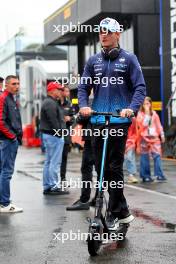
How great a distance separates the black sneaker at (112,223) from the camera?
5.99 meters

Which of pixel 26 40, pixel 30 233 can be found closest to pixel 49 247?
pixel 30 233

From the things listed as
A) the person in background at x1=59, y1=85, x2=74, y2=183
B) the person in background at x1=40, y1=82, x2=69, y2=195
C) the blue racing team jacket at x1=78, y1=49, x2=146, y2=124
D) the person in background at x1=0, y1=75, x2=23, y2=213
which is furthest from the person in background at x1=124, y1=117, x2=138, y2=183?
the blue racing team jacket at x1=78, y1=49, x2=146, y2=124

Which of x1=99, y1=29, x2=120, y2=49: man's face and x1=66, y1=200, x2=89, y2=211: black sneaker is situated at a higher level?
x1=99, y1=29, x2=120, y2=49: man's face

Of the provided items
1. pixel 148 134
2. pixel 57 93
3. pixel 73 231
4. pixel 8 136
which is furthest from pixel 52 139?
pixel 73 231

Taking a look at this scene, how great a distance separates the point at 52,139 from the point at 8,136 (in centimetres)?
226

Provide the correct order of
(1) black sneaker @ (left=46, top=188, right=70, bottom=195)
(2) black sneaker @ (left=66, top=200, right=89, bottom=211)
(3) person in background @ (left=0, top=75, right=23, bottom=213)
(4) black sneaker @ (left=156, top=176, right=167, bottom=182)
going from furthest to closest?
(4) black sneaker @ (left=156, top=176, right=167, bottom=182)
(1) black sneaker @ (left=46, top=188, right=70, bottom=195)
(2) black sneaker @ (left=66, top=200, right=89, bottom=211)
(3) person in background @ (left=0, top=75, right=23, bottom=213)

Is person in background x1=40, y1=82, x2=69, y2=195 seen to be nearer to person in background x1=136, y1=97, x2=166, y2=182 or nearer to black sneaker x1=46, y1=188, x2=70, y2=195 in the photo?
black sneaker x1=46, y1=188, x2=70, y2=195

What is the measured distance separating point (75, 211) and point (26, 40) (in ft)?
185

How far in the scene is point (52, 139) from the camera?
1042 centimetres

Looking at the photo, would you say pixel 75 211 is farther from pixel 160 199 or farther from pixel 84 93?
pixel 84 93

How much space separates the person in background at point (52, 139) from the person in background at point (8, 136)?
197cm

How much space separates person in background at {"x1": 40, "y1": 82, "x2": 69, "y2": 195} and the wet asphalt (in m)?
0.24

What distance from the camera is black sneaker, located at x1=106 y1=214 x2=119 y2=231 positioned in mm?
5992

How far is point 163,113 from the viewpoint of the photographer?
835 inches
